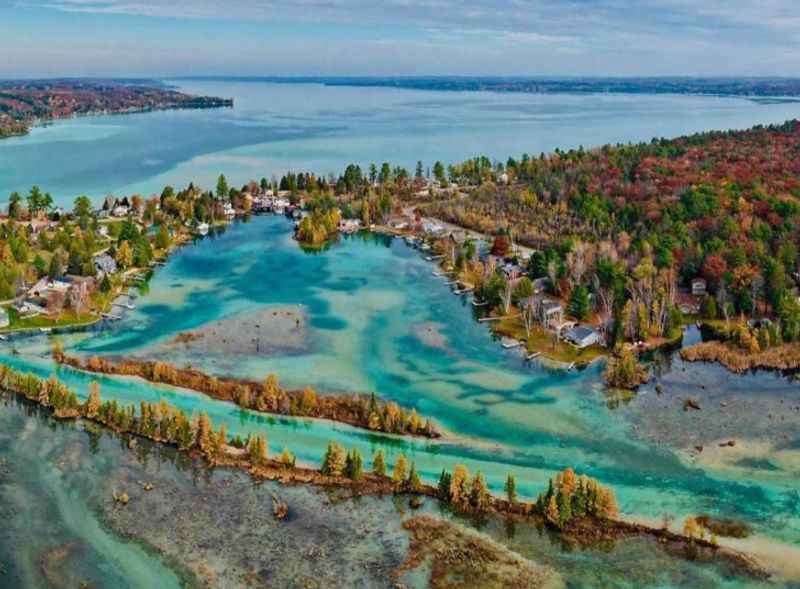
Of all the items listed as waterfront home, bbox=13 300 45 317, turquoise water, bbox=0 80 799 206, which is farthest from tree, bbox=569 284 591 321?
turquoise water, bbox=0 80 799 206

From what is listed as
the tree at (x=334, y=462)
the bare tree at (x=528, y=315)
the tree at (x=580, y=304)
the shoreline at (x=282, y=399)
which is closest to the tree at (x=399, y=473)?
the tree at (x=334, y=462)

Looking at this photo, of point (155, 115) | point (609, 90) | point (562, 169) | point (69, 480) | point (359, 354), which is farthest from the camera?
point (609, 90)

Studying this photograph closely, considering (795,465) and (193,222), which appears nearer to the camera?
(795,465)

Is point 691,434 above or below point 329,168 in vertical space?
below

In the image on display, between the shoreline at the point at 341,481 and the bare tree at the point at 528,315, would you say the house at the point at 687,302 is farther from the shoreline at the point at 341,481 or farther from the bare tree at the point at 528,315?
the shoreline at the point at 341,481

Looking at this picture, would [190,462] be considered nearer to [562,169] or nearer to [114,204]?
[114,204]

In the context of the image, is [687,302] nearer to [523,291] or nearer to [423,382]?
[523,291]

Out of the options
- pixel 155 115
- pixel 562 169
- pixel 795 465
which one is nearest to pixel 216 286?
pixel 795 465
